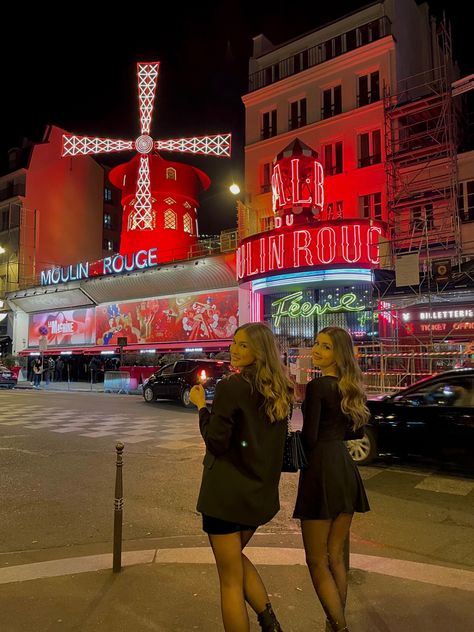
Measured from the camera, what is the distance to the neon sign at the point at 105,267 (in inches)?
1155

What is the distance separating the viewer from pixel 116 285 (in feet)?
105

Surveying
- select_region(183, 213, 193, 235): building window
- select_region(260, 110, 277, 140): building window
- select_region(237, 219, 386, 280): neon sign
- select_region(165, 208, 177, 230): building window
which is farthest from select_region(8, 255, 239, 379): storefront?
select_region(260, 110, 277, 140): building window

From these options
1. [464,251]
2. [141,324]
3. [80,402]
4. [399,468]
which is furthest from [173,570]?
[141,324]

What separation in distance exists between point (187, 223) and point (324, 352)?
102ft

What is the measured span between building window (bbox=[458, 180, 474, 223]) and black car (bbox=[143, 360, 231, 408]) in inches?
414

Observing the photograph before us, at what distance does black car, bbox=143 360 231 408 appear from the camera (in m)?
17.0

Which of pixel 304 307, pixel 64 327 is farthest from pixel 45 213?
pixel 304 307

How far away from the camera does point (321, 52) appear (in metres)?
24.8

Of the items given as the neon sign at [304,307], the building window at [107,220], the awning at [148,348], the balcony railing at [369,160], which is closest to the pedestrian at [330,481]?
the neon sign at [304,307]

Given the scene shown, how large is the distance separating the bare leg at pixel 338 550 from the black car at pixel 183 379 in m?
13.5

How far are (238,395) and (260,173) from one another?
81.1 ft

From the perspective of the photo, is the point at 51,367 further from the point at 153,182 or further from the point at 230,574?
the point at 230,574

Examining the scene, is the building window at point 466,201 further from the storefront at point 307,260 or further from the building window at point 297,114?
the building window at point 297,114

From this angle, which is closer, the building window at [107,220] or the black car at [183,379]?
the black car at [183,379]
